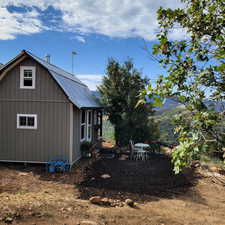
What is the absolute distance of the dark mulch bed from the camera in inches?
241

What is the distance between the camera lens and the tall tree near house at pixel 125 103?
14.5 m

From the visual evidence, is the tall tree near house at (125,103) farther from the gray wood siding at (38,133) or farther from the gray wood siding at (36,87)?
the gray wood siding at (36,87)

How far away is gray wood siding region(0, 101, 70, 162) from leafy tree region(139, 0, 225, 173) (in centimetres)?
708

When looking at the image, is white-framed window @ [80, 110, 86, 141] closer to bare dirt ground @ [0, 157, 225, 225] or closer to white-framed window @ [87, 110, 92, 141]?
white-framed window @ [87, 110, 92, 141]

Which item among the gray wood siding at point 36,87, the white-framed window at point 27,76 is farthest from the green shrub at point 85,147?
the white-framed window at point 27,76

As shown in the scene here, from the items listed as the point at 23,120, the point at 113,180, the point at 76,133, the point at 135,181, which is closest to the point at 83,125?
the point at 76,133

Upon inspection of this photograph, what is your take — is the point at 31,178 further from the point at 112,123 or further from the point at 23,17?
the point at 112,123

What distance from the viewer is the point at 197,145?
185 centimetres

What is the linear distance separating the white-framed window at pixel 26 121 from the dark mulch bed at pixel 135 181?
341 centimetres

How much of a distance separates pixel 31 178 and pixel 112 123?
8.88 m

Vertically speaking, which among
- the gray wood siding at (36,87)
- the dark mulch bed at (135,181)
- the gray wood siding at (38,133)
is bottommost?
the dark mulch bed at (135,181)

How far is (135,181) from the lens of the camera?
735cm

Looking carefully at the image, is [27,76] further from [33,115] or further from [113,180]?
[113,180]

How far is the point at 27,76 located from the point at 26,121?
215 centimetres
